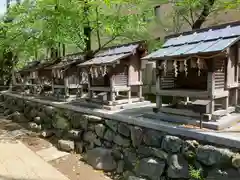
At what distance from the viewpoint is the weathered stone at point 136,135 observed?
5.11 meters

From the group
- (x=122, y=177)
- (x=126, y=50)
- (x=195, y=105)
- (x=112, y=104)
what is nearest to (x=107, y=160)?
(x=122, y=177)

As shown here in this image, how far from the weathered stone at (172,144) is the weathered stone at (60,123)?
4.17m

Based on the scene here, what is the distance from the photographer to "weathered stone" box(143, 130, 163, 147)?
4.75 m

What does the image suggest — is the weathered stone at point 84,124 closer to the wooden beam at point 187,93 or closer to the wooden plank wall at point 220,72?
the wooden beam at point 187,93

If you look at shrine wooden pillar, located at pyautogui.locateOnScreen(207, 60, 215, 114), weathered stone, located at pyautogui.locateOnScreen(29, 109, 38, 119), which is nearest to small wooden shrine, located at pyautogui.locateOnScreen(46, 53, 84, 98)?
weathered stone, located at pyautogui.locateOnScreen(29, 109, 38, 119)

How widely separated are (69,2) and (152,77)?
4.91 metres

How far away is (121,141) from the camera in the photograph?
18.5 ft

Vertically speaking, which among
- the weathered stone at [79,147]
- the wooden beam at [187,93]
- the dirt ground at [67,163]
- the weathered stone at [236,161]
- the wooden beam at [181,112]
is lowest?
the dirt ground at [67,163]

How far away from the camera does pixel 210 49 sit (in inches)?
169

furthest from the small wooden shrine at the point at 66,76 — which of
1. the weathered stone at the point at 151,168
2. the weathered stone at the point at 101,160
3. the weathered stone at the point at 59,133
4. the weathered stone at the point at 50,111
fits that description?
the weathered stone at the point at 151,168

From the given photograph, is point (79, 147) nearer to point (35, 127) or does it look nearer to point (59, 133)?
point (59, 133)

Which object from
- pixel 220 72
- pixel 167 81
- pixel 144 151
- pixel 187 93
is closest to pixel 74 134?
pixel 144 151

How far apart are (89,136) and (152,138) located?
8.15 feet

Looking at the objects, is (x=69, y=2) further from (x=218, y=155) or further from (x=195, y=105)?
(x=218, y=155)
